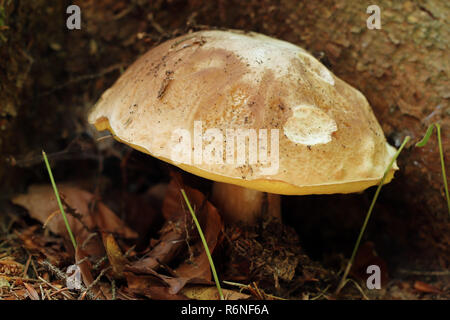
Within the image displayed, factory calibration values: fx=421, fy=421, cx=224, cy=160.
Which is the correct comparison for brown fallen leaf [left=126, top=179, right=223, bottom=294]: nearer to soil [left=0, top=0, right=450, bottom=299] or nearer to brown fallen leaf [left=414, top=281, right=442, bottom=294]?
soil [left=0, top=0, right=450, bottom=299]

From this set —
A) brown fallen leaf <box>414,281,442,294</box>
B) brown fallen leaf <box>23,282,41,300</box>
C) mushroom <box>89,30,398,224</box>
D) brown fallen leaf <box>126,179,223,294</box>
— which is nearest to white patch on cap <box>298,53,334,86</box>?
mushroom <box>89,30,398,224</box>

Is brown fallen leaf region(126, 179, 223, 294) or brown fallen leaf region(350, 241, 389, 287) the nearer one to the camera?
brown fallen leaf region(126, 179, 223, 294)

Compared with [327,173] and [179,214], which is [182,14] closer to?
[179,214]

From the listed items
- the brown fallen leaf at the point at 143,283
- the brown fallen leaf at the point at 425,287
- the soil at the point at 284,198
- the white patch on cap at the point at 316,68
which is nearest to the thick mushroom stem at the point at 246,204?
the soil at the point at 284,198

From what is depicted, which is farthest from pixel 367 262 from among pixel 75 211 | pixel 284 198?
pixel 75 211

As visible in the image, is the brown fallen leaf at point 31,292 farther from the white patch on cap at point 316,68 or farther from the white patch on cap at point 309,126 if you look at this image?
the white patch on cap at point 316,68

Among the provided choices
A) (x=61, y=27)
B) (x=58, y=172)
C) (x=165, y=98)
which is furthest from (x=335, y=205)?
(x=61, y=27)

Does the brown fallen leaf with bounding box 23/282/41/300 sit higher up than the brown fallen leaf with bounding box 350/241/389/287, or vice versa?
the brown fallen leaf with bounding box 23/282/41/300

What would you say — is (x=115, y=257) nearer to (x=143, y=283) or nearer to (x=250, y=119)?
(x=143, y=283)
